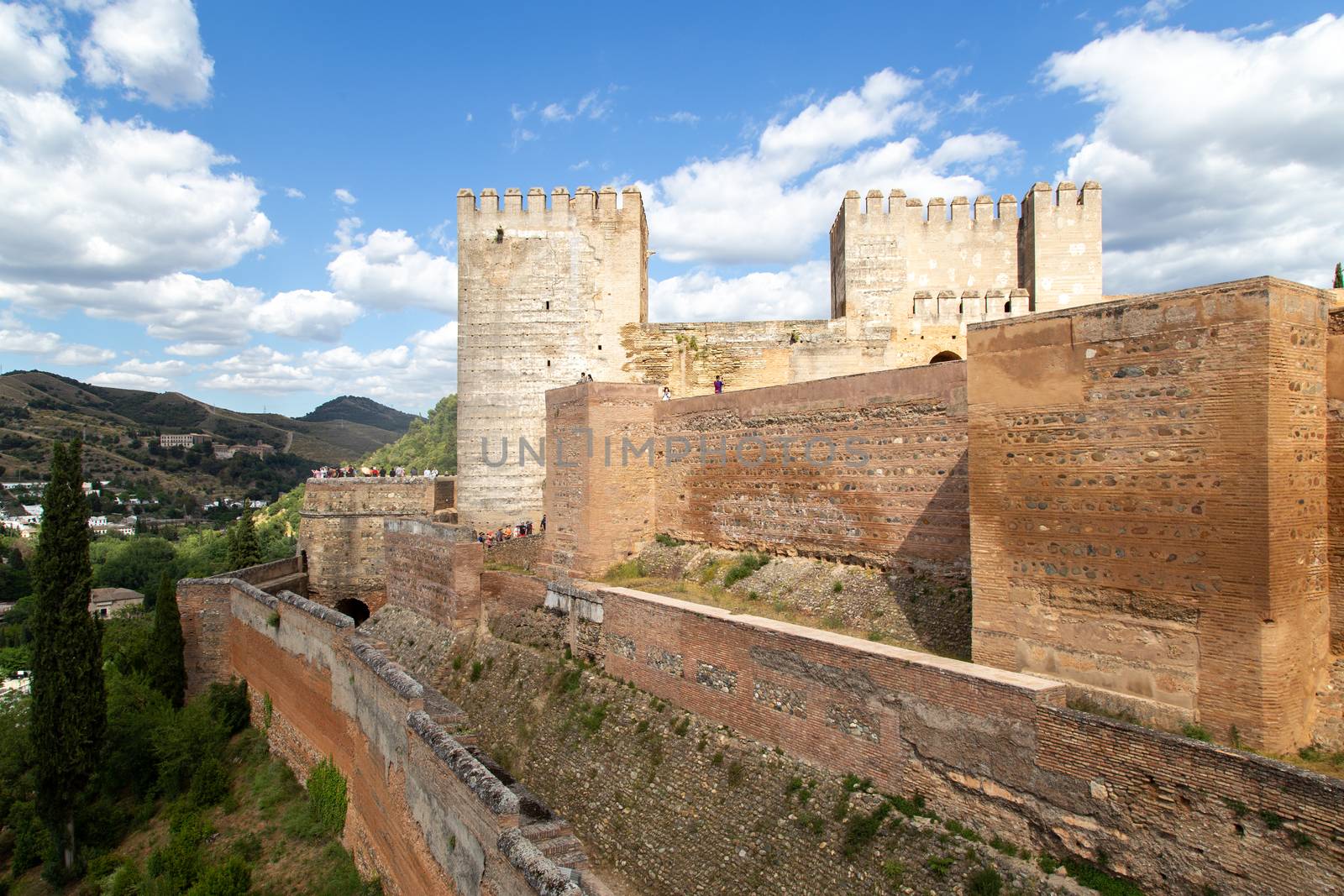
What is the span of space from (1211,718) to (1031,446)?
231 cm

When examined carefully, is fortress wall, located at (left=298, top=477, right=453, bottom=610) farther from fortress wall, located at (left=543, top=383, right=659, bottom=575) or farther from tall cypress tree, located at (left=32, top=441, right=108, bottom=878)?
fortress wall, located at (left=543, top=383, right=659, bottom=575)

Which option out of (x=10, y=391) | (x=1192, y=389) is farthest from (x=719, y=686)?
(x=10, y=391)

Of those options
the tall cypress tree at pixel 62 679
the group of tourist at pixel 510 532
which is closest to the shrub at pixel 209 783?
the tall cypress tree at pixel 62 679

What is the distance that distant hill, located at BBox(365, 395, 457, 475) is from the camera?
43.8 meters

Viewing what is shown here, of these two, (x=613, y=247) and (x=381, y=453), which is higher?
(x=613, y=247)

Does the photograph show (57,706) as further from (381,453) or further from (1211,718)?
(381,453)

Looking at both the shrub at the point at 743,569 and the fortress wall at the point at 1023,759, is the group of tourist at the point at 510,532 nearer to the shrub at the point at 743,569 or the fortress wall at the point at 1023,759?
the shrub at the point at 743,569

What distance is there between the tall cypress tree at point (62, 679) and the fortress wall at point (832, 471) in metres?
10.6

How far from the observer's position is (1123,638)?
582 centimetres

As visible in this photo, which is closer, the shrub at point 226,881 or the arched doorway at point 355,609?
the shrub at point 226,881

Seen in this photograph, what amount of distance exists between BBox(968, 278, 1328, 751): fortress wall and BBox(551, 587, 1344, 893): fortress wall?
715 millimetres

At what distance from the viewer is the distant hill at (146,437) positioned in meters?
84.1

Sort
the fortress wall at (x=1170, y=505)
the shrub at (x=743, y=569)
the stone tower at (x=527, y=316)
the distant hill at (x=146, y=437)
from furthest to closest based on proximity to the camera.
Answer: the distant hill at (x=146, y=437) < the stone tower at (x=527, y=316) < the shrub at (x=743, y=569) < the fortress wall at (x=1170, y=505)

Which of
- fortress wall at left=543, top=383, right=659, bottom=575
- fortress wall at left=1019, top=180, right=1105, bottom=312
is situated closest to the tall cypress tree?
fortress wall at left=543, top=383, right=659, bottom=575
